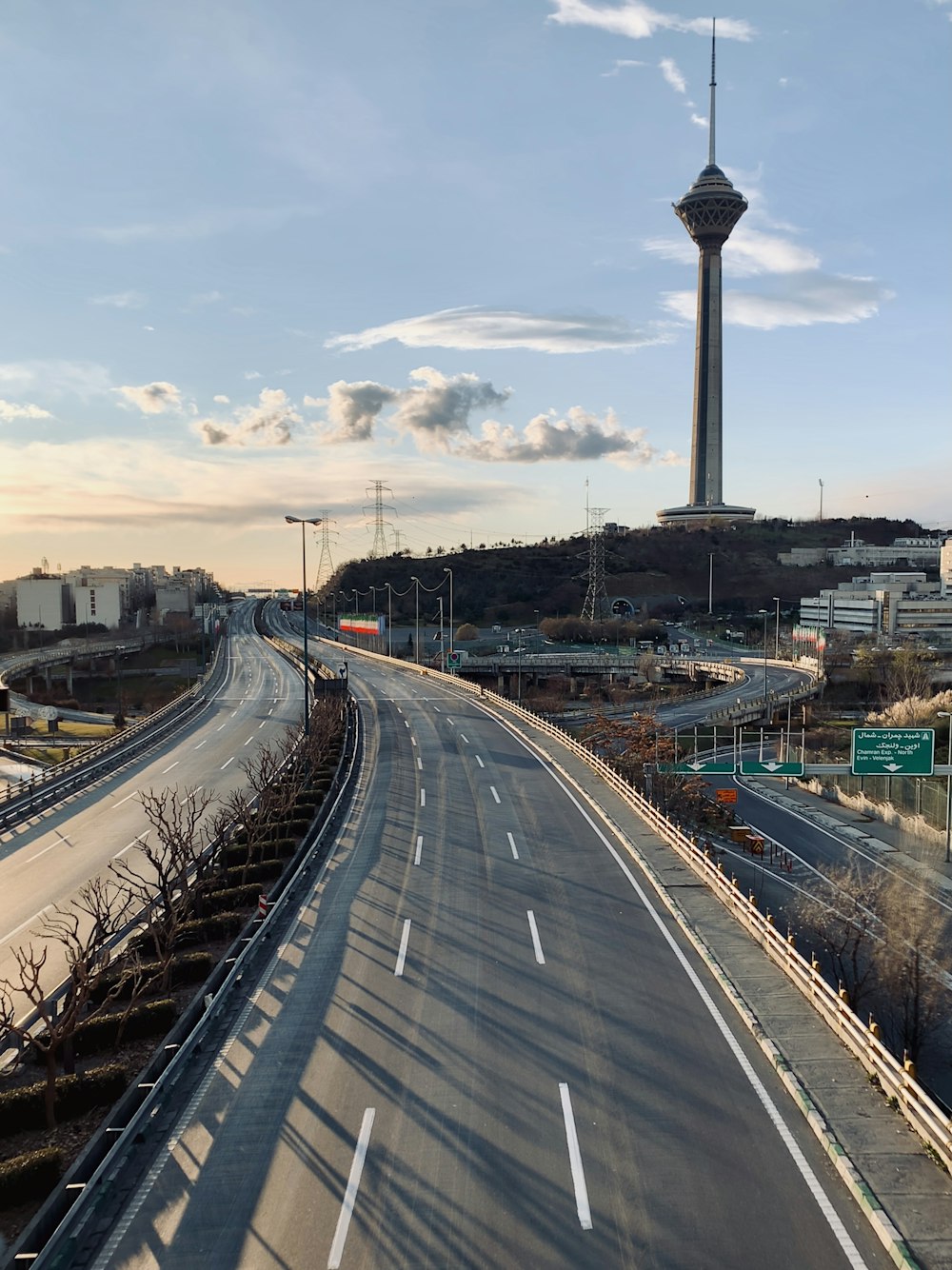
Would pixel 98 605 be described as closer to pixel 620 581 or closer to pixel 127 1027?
pixel 620 581

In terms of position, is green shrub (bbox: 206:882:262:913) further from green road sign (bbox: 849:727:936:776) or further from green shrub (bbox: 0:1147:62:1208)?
green road sign (bbox: 849:727:936:776)

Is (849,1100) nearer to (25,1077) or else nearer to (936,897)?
(25,1077)

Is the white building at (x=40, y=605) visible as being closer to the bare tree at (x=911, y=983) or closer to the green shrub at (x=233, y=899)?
the green shrub at (x=233, y=899)

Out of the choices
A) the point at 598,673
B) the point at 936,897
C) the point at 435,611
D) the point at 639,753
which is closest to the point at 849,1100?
the point at 936,897

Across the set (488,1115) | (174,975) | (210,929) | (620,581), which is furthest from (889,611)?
(488,1115)

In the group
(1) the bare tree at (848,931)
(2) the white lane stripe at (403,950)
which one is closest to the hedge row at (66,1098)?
(2) the white lane stripe at (403,950)

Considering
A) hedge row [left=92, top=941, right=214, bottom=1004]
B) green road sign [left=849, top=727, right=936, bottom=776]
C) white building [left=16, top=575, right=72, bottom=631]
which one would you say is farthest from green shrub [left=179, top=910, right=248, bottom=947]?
white building [left=16, top=575, right=72, bottom=631]
